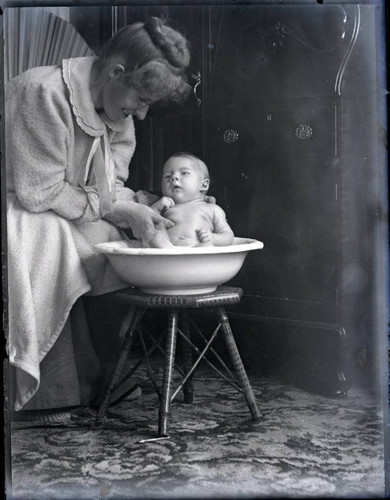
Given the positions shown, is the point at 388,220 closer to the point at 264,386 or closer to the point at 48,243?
the point at 264,386

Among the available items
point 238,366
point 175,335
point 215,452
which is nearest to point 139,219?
point 175,335

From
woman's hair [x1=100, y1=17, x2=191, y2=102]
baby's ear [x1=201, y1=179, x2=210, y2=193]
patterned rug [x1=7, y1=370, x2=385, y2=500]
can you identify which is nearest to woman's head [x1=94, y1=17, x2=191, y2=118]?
woman's hair [x1=100, y1=17, x2=191, y2=102]

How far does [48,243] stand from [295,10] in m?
0.79

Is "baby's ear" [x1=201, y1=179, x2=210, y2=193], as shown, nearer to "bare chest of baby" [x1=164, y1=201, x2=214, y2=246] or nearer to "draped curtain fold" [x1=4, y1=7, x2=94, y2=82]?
"bare chest of baby" [x1=164, y1=201, x2=214, y2=246]

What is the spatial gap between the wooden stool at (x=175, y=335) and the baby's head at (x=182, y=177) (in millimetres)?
250

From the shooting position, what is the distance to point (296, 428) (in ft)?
5.85

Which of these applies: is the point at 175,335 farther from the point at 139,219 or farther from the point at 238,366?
the point at 139,219

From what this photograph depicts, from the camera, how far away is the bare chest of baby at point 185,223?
183 cm

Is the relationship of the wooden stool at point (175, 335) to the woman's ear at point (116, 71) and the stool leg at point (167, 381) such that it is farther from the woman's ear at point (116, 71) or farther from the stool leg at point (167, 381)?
the woman's ear at point (116, 71)

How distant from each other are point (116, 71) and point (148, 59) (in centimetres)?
9

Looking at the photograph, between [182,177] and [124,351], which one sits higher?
[182,177]

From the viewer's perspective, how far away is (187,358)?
1934 millimetres

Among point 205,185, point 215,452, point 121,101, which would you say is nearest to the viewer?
point 215,452

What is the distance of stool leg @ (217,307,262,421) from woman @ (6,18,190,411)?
0.27 meters
